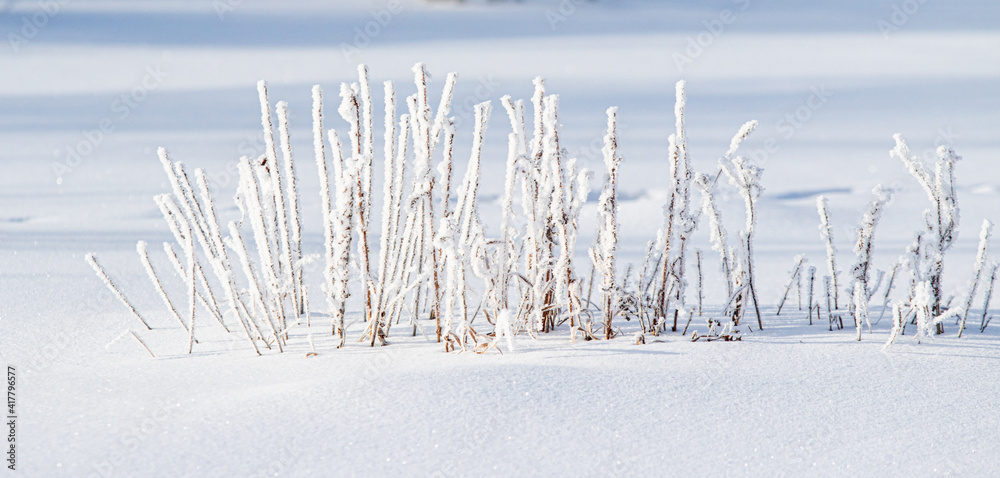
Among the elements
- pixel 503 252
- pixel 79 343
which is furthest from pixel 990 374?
pixel 79 343

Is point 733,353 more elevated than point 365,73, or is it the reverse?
point 365,73

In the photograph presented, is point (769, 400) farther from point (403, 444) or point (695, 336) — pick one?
point (403, 444)

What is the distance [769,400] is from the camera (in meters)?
1.42

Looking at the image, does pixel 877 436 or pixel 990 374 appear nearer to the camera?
pixel 877 436

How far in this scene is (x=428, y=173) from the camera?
1.70 meters

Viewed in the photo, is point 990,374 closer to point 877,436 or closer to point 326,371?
point 877,436

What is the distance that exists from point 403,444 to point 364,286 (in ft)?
2.10

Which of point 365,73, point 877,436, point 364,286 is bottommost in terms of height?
point 877,436

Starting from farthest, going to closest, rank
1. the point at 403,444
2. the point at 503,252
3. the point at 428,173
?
the point at 503,252
the point at 428,173
the point at 403,444

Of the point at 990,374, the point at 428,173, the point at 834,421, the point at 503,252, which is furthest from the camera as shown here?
the point at 503,252

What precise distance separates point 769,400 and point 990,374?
20.8 inches

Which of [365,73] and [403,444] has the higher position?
[365,73]

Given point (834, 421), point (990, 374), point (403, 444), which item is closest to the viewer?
point (403, 444)

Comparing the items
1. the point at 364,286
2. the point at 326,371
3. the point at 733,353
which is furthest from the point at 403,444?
the point at 733,353
